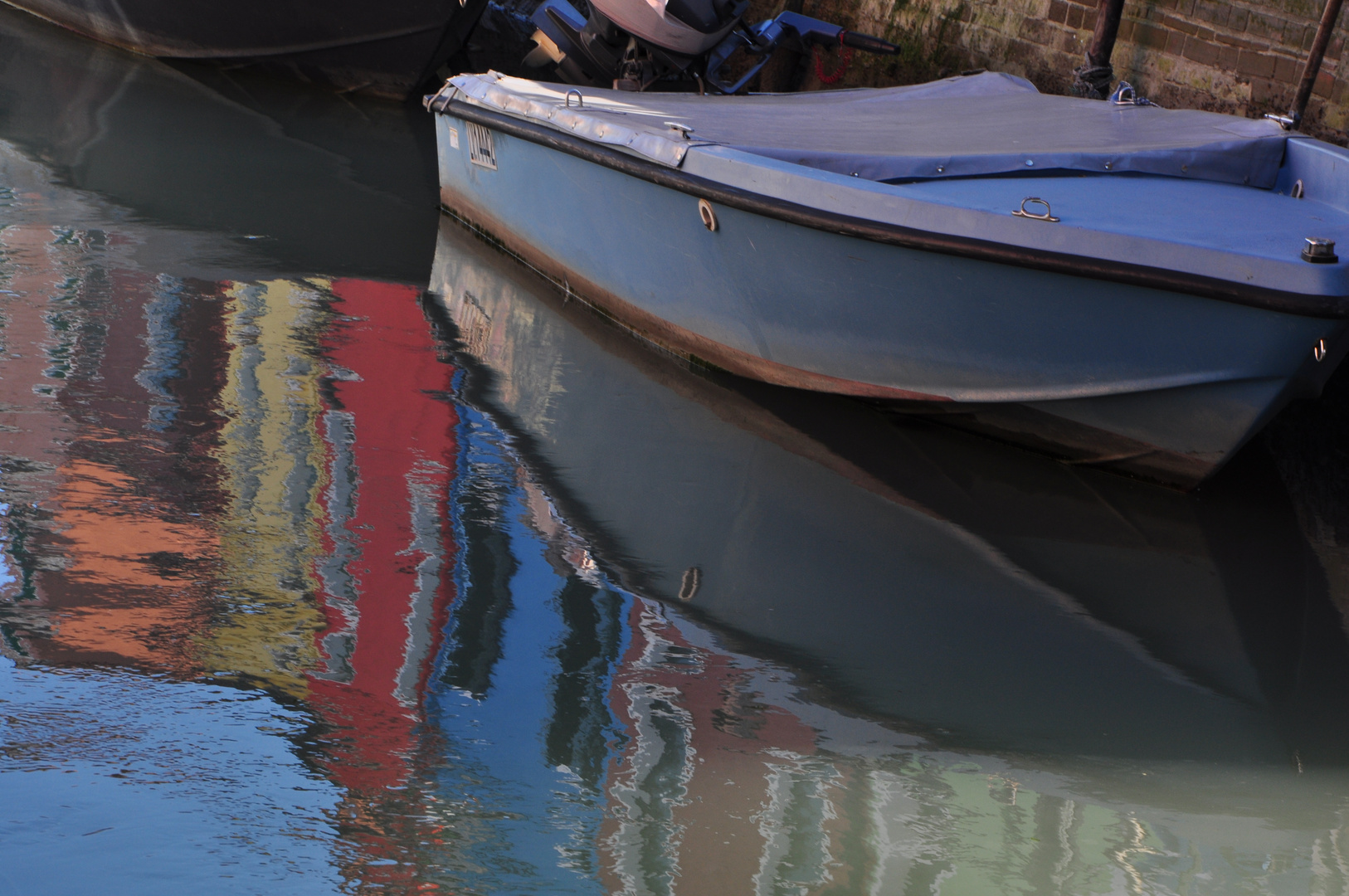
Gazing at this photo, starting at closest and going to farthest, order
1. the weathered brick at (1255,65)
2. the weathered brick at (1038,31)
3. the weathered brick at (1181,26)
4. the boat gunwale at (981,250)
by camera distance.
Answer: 1. the boat gunwale at (981,250)
2. the weathered brick at (1255,65)
3. the weathered brick at (1181,26)
4. the weathered brick at (1038,31)

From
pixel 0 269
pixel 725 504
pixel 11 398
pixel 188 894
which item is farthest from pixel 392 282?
pixel 188 894

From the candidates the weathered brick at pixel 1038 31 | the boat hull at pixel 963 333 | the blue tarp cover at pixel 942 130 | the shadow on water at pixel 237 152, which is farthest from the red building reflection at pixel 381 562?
the weathered brick at pixel 1038 31

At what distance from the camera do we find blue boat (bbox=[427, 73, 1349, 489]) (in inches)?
111

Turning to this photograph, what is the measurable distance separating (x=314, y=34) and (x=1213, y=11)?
5.31 meters

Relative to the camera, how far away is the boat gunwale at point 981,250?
2680mm

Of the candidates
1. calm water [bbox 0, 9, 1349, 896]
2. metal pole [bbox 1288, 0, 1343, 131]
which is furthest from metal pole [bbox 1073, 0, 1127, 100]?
calm water [bbox 0, 9, 1349, 896]

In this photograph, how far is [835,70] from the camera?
747cm

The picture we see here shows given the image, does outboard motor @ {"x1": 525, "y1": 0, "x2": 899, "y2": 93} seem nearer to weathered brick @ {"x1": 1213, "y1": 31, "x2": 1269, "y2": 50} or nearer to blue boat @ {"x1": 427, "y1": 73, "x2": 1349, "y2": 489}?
blue boat @ {"x1": 427, "y1": 73, "x2": 1349, "y2": 489}

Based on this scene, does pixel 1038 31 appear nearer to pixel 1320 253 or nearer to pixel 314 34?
pixel 1320 253

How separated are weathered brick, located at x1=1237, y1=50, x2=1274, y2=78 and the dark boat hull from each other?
4.46m

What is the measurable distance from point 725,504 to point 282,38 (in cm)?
609

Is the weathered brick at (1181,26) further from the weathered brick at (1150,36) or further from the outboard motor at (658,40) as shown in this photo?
the outboard motor at (658,40)

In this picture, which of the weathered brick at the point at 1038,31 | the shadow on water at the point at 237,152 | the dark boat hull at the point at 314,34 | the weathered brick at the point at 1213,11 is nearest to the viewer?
the shadow on water at the point at 237,152

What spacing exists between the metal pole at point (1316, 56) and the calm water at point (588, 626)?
5.35ft
